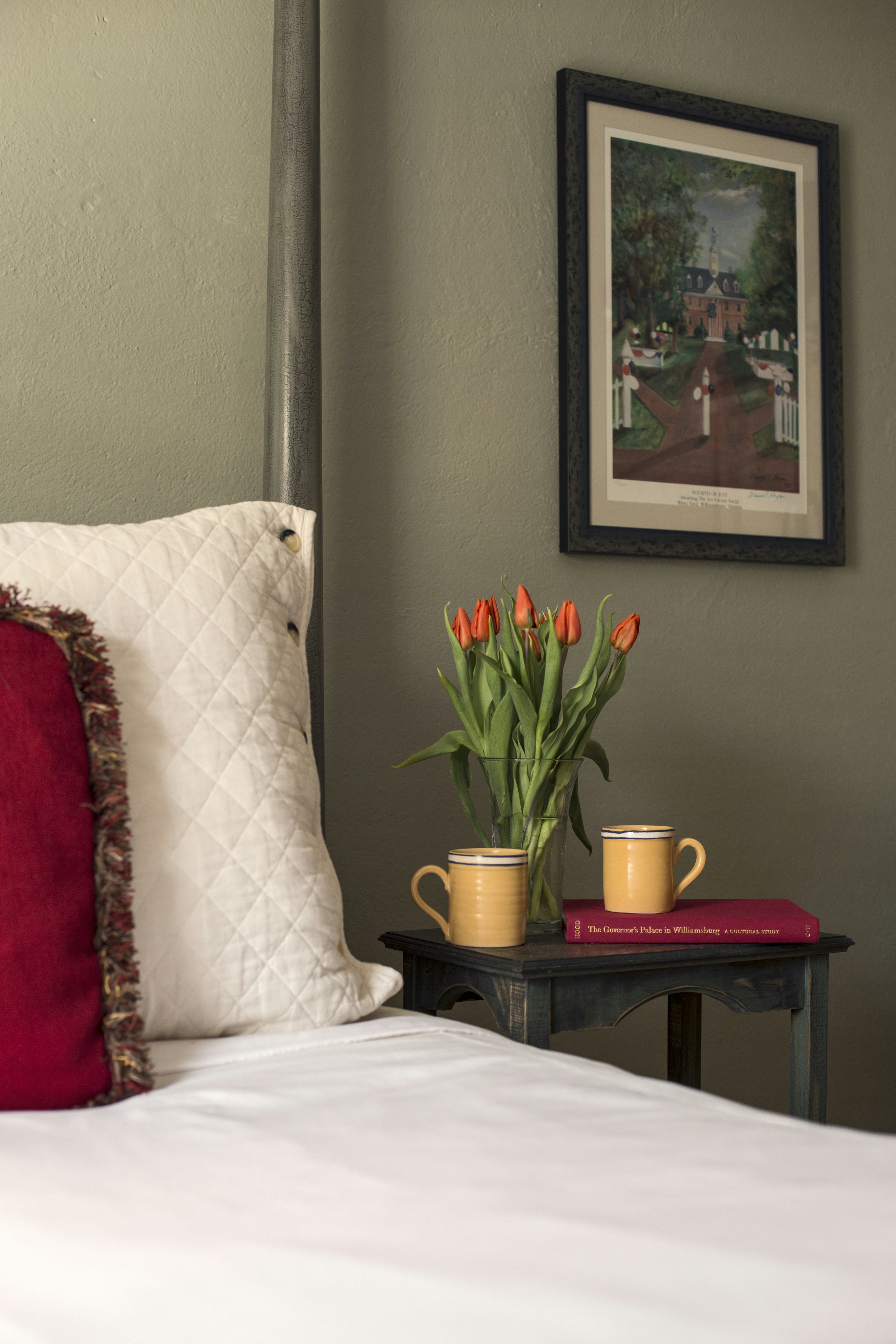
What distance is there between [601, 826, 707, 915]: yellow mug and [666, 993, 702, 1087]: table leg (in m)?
0.38

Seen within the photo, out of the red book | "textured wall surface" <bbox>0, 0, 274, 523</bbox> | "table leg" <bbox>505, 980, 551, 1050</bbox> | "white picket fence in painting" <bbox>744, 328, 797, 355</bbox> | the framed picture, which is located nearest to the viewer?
"table leg" <bbox>505, 980, 551, 1050</bbox>

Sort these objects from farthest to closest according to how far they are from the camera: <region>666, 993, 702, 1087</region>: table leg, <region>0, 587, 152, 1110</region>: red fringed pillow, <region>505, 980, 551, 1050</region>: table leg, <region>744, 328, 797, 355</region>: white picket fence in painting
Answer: <region>744, 328, 797, 355</region>: white picket fence in painting → <region>666, 993, 702, 1087</region>: table leg → <region>505, 980, 551, 1050</region>: table leg → <region>0, 587, 152, 1110</region>: red fringed pillow

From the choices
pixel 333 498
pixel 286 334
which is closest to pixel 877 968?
pixel 333 498

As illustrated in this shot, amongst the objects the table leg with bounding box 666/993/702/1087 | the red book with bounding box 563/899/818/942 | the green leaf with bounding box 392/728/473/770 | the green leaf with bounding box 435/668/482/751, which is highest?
the green leaf with bounding box 435/668/482/751

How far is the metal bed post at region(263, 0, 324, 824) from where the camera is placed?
1572mm

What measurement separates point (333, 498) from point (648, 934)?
766 mm


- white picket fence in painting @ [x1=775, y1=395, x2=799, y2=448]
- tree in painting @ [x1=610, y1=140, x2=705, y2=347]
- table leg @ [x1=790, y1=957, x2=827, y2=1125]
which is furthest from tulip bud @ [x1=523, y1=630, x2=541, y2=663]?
white picket fence in painting @ [x1=775, y1=395, x2=799, y2=448]

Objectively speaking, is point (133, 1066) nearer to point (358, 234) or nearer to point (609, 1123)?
point (609, 1123)

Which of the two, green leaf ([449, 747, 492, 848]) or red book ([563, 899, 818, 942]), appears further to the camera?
green leaf ([449, 747, 492, 848])

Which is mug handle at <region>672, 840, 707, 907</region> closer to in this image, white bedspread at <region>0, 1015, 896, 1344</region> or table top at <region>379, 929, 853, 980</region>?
table top at <region>379, 929, 853, 980</region>

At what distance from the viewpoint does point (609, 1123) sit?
741 millimetres

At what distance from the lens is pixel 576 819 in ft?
4.95

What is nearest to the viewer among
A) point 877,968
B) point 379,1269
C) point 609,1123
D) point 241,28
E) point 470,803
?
point 379,1269

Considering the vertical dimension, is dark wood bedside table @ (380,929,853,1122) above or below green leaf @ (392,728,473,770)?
below
